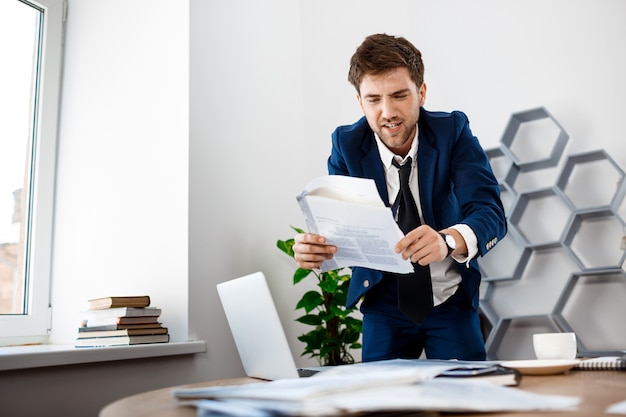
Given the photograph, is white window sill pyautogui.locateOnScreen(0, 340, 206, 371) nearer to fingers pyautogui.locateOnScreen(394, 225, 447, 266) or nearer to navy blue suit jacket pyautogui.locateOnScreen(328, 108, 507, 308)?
navy blue suit jacket pyautogui.locateOnScreen(328, 108, 507, 308)

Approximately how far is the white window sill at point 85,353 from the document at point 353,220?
852 mm

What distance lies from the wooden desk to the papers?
0.02 meters

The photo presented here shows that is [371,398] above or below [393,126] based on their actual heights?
below

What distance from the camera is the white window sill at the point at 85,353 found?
1594mm

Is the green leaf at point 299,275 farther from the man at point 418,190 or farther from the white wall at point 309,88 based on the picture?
the man at point 418,190

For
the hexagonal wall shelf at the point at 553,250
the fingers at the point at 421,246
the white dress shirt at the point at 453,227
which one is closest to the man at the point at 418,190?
the white dress shirt at the point at 453,227

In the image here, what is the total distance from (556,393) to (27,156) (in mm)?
2423

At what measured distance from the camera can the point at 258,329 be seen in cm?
112

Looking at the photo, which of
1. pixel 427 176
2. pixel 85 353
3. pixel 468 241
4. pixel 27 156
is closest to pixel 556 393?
pixel 468 241

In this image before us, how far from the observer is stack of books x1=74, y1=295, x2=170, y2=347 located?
1.94 meters

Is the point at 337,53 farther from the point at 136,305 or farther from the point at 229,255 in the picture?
the point at 136,305

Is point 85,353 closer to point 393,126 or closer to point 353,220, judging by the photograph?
point 353,220

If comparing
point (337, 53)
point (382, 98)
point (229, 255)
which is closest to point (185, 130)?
point (229, 255)

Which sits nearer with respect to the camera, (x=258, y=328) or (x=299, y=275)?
(x=258, y=328)
